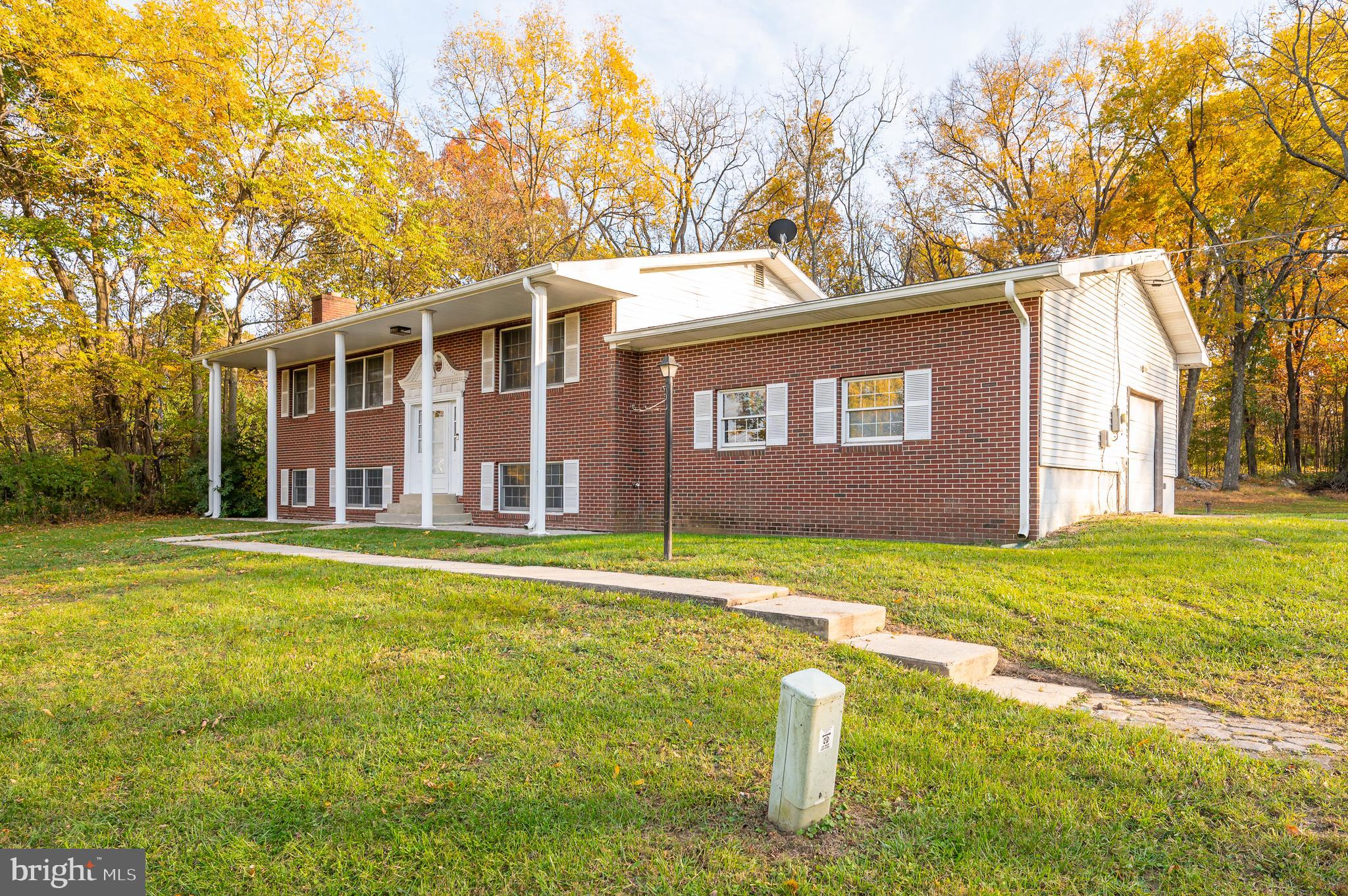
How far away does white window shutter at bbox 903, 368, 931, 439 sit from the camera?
418 inches

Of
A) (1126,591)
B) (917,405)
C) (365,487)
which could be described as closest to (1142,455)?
(917,405)

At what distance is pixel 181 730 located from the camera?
13.0ft

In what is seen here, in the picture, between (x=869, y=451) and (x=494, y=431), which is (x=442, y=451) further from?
(x=869, y=451)

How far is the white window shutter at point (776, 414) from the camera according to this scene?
12109 millimetres

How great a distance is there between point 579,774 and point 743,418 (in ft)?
31.7

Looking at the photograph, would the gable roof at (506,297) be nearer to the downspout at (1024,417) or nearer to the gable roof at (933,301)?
the gable roof at (933,301)

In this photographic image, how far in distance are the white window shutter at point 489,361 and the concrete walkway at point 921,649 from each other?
24.3 ft

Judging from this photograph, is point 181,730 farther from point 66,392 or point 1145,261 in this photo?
point 66,392

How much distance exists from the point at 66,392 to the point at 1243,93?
30228 millimetres

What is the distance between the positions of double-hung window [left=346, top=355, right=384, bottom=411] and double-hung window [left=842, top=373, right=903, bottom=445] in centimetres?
1139

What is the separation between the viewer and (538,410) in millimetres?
13227

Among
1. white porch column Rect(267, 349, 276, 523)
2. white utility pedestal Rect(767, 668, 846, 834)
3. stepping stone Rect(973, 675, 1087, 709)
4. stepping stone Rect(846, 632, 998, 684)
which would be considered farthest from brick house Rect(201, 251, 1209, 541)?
white utility pedestal Rect(767, 668, 846, 834)

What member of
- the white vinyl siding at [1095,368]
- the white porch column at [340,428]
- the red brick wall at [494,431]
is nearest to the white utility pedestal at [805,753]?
the white vinyl siding at [1095,368]

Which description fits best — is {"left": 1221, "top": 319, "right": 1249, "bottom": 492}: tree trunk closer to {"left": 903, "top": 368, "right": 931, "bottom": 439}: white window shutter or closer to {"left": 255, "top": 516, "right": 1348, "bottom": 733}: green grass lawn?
{"left": 255, "top": 516, "right": 1348, "bottom": 733}: green grass lawn
